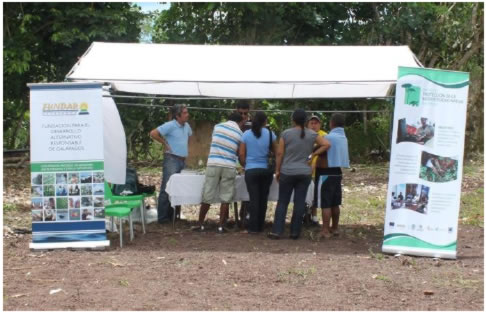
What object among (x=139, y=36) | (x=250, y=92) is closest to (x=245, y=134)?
(x=250, y=92)

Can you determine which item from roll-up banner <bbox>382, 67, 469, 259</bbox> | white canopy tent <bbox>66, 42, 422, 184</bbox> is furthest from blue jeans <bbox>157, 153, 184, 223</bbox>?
roll-up banner <bbox>382, 67, 469, 259</bbox>

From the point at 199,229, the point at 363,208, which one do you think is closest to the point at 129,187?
the point at 199,229

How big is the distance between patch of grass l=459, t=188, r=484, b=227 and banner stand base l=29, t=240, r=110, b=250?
5.49m

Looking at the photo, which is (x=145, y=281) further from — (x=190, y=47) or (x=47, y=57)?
(x=47, y=57)

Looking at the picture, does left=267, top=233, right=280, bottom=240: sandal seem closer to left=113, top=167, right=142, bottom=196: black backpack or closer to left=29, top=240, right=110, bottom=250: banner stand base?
left=113, top=167, right=142, bottom=196: black backpack

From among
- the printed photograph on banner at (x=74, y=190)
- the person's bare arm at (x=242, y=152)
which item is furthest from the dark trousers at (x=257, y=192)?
the printed photograph on banner at (x=74, y=190)

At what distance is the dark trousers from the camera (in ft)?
31.0

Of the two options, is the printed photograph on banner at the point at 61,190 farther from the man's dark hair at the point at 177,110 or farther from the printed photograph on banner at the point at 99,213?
the man's dark hair at the point at 177,110

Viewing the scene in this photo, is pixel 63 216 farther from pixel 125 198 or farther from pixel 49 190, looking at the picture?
pixel 125 198

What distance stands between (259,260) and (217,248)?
0.89 m

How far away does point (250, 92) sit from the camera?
38.7ft

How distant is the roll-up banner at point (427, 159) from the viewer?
8094 millimetres

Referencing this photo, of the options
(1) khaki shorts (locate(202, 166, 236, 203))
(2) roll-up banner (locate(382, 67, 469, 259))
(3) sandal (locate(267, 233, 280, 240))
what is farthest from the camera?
(1) khaki shorts (locate(202, 166, 236, 203))

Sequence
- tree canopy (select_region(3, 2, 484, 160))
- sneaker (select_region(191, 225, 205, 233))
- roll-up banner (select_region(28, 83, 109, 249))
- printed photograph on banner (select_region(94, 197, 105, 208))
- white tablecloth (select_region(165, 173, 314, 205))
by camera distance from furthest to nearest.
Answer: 1. tree canopy (select_region(3, 2, 484, 160))
2. sneaker (select_region(191, 225, 205, 233))
3. white tablecloth (select_region(165, 173, 314, 205))
4. printed photograph on banner (select_region(94, 197, 105, 208))
5. roll-up banner (select_region(28, 83, 109, 249))
